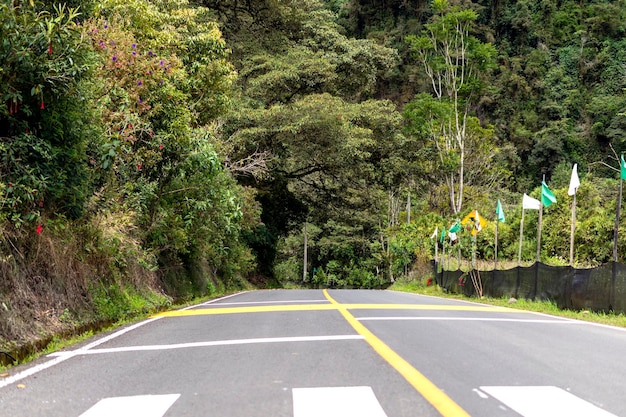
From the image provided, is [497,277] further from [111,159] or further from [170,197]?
[111,159]

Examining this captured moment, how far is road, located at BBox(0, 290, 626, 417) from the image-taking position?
159 inches

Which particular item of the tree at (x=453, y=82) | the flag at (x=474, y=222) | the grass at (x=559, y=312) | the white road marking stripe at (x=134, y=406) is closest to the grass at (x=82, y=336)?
the white road marking stripe at (x=134, y=406)

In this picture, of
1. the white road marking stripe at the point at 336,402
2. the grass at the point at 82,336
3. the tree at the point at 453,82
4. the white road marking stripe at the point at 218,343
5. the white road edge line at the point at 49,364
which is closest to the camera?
the white road marking stripe at the point at 336,402

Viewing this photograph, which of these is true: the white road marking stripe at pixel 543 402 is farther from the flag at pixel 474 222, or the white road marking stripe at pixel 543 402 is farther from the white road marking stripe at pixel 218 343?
the flag at pixel 474 222

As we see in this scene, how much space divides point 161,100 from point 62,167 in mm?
4925

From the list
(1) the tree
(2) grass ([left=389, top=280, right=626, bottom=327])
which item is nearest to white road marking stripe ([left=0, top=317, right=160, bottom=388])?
(2) grass ([left=389, top=280, right=626, bottom=327])

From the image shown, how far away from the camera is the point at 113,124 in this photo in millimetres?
10773

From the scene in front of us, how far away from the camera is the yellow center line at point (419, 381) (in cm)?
388

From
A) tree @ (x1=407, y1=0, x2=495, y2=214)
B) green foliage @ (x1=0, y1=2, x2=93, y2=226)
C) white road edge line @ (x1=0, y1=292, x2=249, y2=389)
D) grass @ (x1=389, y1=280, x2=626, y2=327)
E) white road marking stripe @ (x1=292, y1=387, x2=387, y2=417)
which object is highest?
tree @ (x1=407, y1=0, x2=495, y2=214)

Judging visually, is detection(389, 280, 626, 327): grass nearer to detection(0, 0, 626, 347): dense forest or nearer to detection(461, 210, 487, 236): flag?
detection(461, 210, 487, 236): flag

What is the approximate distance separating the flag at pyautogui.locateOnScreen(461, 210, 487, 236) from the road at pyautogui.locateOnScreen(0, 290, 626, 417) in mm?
12759

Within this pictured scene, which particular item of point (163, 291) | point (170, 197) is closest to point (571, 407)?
point (170, 197)

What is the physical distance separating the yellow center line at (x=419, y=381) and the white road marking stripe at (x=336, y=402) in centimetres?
41

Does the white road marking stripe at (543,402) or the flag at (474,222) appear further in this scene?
the flag at (474,222)
